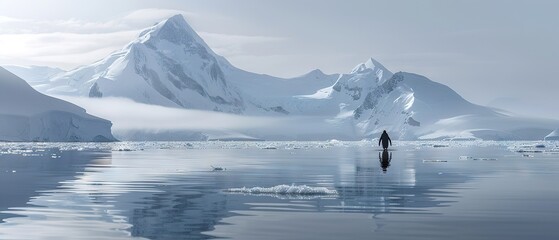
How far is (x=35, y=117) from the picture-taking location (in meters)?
143

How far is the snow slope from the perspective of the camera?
465ft

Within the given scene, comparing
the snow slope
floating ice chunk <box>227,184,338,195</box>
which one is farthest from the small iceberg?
the snow slope

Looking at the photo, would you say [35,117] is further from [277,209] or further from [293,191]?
[277,209]

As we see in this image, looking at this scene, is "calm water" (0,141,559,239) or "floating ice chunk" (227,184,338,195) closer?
"calm water" (0,141,559,239)

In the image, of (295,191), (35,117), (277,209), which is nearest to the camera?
(277,209)

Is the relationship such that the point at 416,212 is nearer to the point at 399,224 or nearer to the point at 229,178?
the point at 399,224

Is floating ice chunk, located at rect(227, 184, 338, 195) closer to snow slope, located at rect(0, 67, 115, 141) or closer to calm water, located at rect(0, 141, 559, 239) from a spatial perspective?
calm water, located at rect(0, 141, 559, 239)

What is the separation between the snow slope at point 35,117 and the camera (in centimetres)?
14175

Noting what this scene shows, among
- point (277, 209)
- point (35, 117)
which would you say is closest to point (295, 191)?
point (277, 209)

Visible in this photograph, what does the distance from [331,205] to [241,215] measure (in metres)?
3.19

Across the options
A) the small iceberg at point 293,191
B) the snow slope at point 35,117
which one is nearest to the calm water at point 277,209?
the small iceberg at point 293,191

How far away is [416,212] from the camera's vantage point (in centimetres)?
2000

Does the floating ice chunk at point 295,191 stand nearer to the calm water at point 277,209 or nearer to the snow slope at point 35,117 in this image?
the calm water at point 277,209

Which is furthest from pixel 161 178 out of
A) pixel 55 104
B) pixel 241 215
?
pixel 55 104
